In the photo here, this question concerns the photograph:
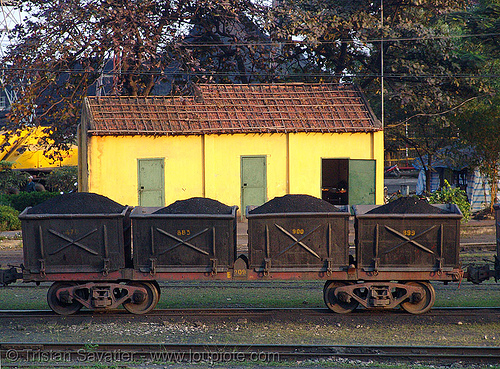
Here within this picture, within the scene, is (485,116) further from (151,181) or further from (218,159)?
(151,181)

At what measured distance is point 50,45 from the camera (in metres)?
20.9

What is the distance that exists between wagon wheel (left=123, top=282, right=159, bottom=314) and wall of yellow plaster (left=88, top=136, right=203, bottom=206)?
1043 centimetres

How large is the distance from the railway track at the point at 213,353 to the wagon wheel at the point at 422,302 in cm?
151

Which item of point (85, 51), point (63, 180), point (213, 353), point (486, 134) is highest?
point (85, 51)

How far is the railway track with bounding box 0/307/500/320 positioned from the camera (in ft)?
29.2

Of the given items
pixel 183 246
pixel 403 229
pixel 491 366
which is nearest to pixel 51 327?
pixel 183 246

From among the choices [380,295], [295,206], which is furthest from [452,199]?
[295,206]

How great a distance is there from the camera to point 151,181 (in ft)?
63.2

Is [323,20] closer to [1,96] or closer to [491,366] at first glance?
[491,366]

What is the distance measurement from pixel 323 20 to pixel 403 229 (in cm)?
1611

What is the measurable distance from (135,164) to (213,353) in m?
12.8

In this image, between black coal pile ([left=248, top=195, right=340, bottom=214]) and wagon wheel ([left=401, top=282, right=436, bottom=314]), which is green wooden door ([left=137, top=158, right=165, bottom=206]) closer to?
black coal pile ([left=248, top=195, right=340, bottom=214])

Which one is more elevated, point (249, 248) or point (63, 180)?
point (63, 180)

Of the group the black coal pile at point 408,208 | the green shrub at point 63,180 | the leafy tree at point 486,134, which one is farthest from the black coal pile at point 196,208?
the green shrub at point 63,180
